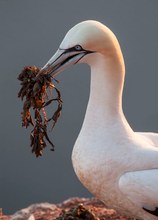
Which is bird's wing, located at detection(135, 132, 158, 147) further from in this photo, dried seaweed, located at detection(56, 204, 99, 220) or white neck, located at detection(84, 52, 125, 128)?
dried seaweed, located at detection(56, 204, 99, 220)

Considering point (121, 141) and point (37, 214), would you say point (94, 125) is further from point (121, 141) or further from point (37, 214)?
point (37, 214)

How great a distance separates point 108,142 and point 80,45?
0.58m

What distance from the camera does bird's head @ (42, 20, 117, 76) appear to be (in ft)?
14.1

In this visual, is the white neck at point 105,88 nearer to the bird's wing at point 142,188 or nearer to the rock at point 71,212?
the bird's wing at point 142,188

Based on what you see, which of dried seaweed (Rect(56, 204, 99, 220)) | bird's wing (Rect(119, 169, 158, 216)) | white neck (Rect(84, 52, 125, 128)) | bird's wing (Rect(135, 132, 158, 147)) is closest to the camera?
bird's wing (Rect(119, 169, 158, 216))

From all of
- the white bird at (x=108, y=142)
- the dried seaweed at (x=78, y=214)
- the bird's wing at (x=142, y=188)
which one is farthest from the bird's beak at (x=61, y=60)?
the dried seaweed at (x=78, y=214)

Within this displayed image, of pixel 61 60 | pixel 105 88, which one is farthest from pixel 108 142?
pixel 61 60

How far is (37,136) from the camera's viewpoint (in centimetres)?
439

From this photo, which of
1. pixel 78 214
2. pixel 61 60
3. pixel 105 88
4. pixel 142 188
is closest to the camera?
pixel 142 188

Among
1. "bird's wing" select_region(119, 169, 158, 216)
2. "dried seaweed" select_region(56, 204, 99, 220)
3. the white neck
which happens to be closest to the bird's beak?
the white neck

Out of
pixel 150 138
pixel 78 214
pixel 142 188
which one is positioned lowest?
pixel 78 214

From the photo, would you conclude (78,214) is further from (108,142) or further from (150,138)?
(150,138)

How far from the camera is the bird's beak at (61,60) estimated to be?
14.2 feet

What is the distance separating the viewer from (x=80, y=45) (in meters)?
4.31
